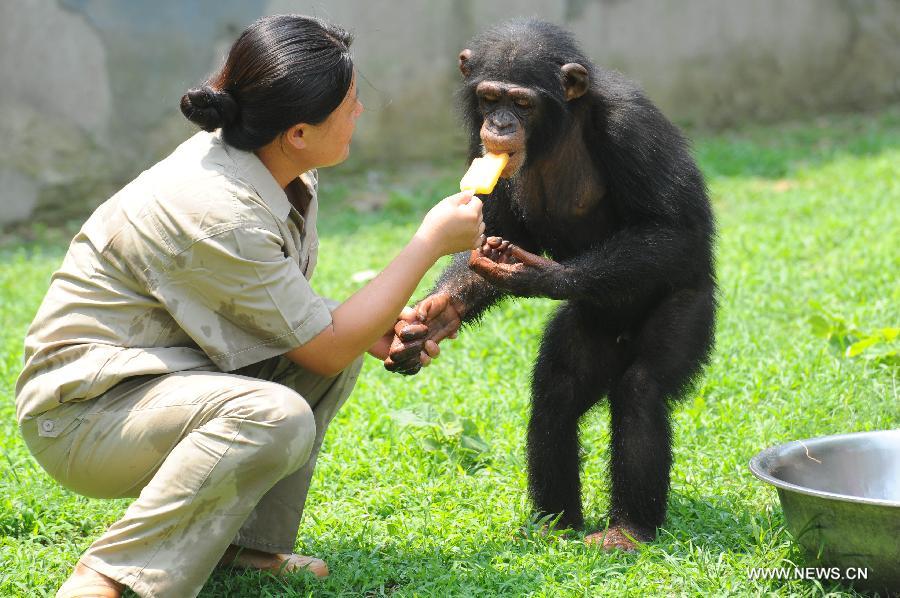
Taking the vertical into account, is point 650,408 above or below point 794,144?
above

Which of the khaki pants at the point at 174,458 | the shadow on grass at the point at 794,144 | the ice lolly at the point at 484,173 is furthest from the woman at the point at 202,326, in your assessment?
the shadow on grass at the point at 794,144

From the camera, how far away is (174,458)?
9.98 feet

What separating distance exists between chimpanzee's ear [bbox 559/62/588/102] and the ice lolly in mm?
341

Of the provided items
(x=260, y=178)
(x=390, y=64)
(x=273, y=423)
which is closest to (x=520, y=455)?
(x=273, y=423)

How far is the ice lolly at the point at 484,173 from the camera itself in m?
3.74

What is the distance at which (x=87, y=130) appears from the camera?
959 cm

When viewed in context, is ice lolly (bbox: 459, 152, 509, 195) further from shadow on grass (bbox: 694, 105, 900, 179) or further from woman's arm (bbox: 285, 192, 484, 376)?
shadow on grass (bbox: 694, 105, 900, 179)

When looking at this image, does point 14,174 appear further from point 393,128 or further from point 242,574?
point 242,574

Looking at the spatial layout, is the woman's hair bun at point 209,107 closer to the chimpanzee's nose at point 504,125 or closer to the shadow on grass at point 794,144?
the chimpanzee's nose at point 504,125

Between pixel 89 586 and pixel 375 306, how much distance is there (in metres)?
1.15

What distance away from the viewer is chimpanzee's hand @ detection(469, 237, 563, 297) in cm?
376

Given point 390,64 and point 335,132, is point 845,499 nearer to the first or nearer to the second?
point 335,132

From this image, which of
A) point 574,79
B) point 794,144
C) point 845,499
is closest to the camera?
point 845,499

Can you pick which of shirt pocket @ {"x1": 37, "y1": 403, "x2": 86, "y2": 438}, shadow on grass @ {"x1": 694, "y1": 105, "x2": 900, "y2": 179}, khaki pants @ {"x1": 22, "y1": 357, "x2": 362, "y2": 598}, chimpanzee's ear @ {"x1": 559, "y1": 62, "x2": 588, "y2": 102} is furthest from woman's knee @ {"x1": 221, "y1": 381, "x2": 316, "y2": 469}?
shadow on grass @ {"x1": 694, "y1": 105, "x2": 900, "y2": 179}
